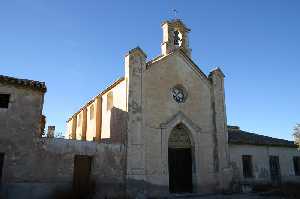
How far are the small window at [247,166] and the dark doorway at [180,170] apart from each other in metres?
5.34

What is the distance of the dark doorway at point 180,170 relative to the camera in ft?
62.9

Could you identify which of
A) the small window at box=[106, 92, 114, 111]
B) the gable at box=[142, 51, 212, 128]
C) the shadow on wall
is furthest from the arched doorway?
the small window at box=[106, 92, 114, 111]

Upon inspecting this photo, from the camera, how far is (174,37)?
23.0 meters

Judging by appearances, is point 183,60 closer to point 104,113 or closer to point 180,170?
point 104,113


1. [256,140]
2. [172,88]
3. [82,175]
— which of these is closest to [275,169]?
[256,140]

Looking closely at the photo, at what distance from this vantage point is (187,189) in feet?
63.8

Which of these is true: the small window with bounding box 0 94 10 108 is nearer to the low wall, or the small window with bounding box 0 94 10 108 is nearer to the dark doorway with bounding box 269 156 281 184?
the low wall

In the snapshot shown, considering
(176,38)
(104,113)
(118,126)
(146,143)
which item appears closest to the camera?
(146,143)

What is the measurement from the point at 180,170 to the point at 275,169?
31.4 ft

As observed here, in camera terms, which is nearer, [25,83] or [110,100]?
[25,83]

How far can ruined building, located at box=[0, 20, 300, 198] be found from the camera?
14234mm

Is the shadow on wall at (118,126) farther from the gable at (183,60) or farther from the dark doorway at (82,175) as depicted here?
the gable at (183,60)

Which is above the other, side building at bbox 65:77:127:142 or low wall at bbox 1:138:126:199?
side building at bbox 65:77:127:142

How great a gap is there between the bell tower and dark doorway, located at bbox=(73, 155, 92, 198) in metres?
9.75
